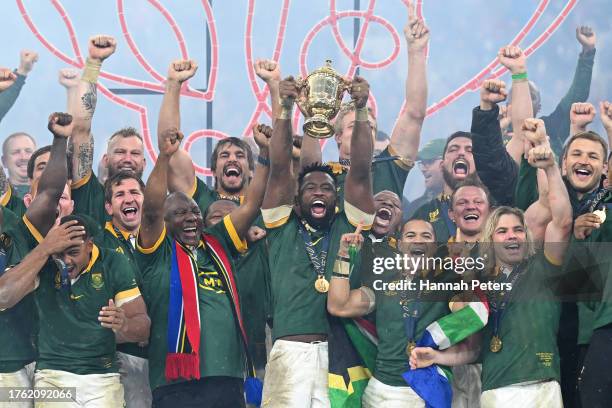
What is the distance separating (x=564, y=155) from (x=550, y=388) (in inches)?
52.9

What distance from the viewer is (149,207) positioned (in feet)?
24.8

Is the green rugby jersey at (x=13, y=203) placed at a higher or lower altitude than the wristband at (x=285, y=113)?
lower

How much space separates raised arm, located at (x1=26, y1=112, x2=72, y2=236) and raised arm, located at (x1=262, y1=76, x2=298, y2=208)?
1146 millimetres

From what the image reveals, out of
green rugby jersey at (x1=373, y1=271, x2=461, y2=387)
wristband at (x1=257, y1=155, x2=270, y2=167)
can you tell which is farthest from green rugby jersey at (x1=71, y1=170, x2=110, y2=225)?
green rugby jersey at (x1=373, y1=271, x2=461, y2=387)

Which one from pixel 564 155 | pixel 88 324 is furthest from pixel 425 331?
pixel 88 324

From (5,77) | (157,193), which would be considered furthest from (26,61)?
(157,193)

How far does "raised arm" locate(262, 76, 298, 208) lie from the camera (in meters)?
7.65

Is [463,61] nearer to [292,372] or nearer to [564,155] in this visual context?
[564,155]

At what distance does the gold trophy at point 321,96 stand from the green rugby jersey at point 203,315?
0.87m

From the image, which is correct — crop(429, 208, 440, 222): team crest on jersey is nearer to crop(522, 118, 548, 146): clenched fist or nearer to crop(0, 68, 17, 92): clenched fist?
crop(522, 118, 548, 146): clenched fist

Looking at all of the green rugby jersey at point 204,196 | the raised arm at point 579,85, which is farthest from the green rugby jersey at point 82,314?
the raised arm at point 579,85

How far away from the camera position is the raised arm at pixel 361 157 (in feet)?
25.0

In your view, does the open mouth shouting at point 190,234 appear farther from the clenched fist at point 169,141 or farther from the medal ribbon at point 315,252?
the medal ribbon at point 315,252

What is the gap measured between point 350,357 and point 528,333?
1.00 m
